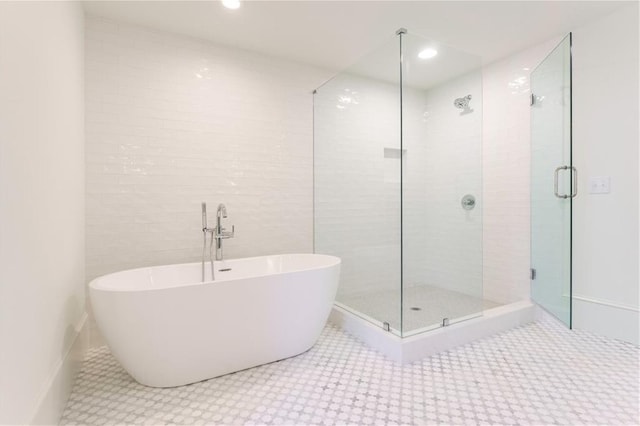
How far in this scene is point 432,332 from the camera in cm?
214

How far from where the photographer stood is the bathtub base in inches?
79.4

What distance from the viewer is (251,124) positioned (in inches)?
110

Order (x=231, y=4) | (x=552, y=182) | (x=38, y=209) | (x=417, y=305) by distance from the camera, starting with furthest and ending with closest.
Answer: (x=417, y=305)
(x=552, y=182)
(x=231, y=4)
(x=38, y=209)

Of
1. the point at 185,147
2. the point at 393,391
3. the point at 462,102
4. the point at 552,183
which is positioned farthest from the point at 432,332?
the point at 185,147

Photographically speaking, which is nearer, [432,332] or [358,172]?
[432,332]

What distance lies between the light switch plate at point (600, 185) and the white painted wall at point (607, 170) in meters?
0.02

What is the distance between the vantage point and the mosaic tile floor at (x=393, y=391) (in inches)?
58.1

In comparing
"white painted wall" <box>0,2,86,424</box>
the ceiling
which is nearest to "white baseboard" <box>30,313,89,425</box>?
"white painted wall" <box>0,2,86,424</box>

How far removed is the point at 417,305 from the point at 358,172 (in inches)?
52.8

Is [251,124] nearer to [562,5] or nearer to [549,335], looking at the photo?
[562,5]

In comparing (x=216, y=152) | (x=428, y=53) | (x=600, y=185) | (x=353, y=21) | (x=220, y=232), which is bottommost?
(x=220, y=232)

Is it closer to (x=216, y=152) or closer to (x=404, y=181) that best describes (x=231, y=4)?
(x=216, y=152)

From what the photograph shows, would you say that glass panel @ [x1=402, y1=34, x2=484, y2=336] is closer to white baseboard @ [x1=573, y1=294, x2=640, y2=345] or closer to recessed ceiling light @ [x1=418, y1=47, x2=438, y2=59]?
recessed ceiling light @ [x1=418, y1=47, x2=438, y2=59]

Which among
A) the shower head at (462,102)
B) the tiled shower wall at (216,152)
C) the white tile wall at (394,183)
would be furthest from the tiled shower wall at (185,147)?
the shower head at (462,102)
